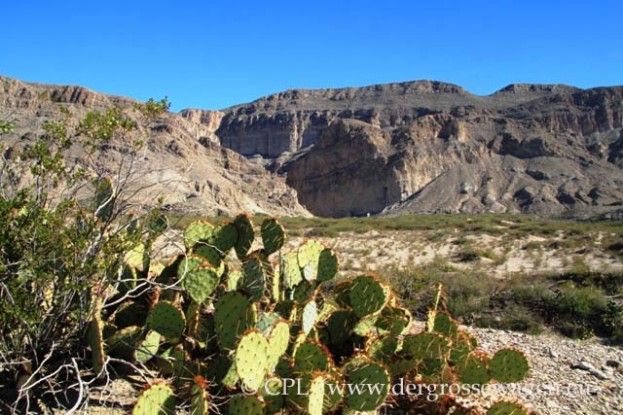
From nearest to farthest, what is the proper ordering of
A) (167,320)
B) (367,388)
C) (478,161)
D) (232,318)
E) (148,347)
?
1. (367,388)
2. (232,318)
3. (167,320)
4. (148,347)
5. (478,161)

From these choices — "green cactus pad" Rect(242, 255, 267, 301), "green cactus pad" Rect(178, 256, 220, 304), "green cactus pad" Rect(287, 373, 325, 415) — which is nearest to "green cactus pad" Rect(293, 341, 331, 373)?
"green cactus pad" Rect(287, 373, 325, 415)

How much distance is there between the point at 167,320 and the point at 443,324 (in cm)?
261

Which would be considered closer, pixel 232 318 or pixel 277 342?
pixel 277 342

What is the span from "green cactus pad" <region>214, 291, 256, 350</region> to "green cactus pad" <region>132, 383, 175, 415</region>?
→ 672 millimetres

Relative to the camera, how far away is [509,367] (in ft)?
16.9

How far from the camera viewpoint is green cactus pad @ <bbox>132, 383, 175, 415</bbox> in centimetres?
389

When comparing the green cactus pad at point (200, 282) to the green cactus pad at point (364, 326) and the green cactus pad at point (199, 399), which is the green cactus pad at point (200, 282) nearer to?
the green cactus pad at point (199, 399)

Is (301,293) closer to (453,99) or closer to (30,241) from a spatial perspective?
(30,241)

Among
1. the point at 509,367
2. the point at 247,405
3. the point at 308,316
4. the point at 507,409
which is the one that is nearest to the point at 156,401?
the point at 247,405

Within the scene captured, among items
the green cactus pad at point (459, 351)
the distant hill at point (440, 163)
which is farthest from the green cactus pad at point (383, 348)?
the distant hill at point (440, 163)

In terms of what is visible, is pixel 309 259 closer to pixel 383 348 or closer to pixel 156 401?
Answer: pixel 383 348

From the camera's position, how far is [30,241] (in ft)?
15.6

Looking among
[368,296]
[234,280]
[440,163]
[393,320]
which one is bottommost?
[393,320]

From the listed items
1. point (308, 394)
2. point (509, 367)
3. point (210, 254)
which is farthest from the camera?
point (210, 254)
